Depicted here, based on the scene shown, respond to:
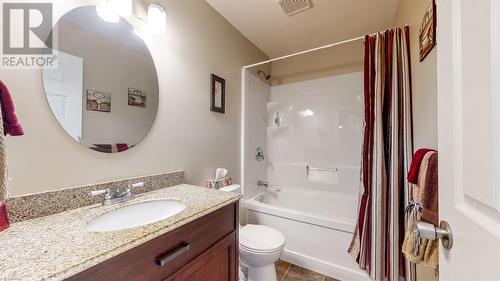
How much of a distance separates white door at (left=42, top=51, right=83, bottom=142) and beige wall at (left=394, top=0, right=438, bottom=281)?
1.75m

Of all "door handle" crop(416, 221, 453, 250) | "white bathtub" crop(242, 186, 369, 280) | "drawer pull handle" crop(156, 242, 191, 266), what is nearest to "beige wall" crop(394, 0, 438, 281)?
"white bathtub" crop(242, 186, 369, 280)

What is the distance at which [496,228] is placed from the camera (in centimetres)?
33

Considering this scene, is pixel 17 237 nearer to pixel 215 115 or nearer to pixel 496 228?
pixel 496 228

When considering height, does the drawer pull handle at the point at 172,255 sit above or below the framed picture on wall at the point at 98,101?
below

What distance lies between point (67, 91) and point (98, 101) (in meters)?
0.13

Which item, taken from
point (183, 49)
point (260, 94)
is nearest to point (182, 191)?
point (183, 49)

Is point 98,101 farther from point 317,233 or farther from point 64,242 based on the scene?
point 317,233

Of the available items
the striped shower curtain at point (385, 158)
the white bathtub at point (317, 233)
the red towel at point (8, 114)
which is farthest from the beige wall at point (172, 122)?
the striped shower curtain at point (385, 158)

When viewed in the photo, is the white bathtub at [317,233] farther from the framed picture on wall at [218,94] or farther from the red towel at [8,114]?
the red towel at [8,114]

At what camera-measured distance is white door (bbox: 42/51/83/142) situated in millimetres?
879

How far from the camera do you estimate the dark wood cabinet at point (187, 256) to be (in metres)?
0.60

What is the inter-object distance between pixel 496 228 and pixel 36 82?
1482mm

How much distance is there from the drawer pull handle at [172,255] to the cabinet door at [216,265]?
8cm

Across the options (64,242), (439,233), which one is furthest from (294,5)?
(64,242)
